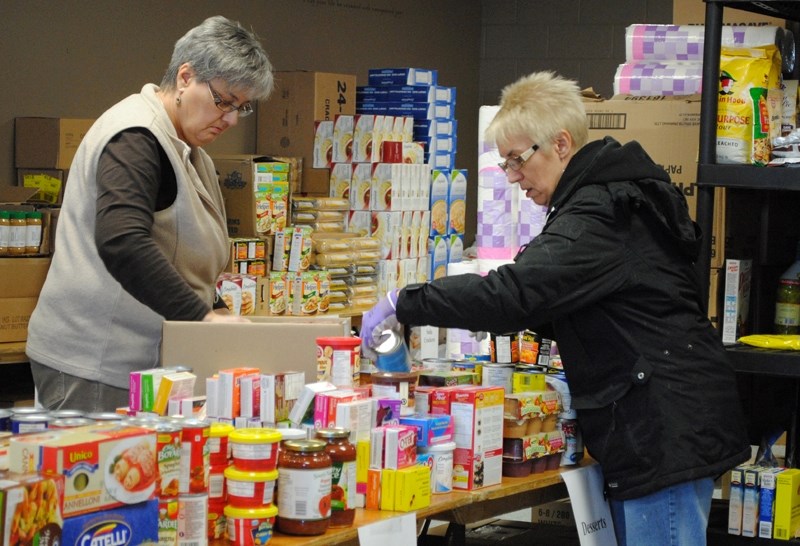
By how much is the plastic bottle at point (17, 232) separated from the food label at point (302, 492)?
2925 millimetres

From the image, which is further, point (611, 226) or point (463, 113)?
point (463, 113)

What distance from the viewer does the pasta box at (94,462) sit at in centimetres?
175

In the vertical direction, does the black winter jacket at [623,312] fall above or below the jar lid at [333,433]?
above

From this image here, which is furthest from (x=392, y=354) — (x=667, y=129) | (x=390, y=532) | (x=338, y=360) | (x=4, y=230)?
(x=4, y=230)

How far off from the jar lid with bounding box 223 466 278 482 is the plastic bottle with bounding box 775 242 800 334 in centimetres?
Result: 194

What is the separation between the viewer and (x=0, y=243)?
4707mm

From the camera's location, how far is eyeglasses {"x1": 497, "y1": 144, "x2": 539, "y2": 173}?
283 cm

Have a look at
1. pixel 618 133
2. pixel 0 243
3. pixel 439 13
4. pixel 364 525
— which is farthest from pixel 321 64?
pixel 364 525

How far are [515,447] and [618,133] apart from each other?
155cm

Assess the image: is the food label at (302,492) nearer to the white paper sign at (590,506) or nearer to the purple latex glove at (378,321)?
the purple latex glove at (378,321)

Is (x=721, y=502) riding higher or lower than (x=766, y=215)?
lower

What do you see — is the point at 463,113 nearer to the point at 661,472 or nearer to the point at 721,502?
the point at 721,502

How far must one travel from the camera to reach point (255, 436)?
2.11 metres

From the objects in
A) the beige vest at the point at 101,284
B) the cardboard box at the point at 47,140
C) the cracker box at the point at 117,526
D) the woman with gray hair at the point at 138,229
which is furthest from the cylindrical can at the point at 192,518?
the cardboard box at the point at 47,140
